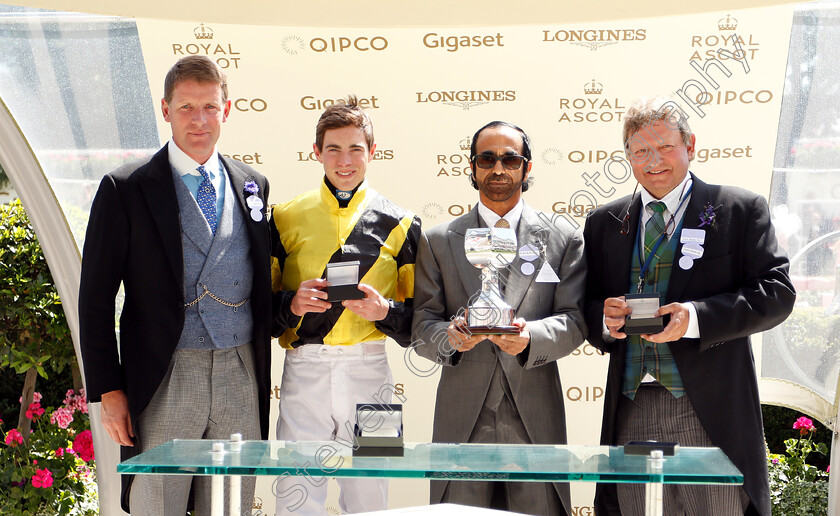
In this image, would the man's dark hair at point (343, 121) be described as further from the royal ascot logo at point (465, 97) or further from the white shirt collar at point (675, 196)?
the royal ascot logo at point (465, 97)

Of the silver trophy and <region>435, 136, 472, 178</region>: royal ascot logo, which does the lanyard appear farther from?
<region>435, 136, 472, 178</region>: royal ascot logo

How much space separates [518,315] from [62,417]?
3962 mm

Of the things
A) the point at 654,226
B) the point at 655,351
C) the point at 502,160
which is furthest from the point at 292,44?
the point at 655,351

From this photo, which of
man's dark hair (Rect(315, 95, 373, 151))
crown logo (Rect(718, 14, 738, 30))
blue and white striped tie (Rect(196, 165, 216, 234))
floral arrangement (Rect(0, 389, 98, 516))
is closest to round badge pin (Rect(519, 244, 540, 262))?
man's dark hair (Rect(315, 95, 373, 151))

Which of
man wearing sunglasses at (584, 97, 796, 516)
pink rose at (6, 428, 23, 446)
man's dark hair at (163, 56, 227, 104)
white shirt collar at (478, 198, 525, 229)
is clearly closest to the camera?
man wearing sunglasses at (584, 97, 796, 516)

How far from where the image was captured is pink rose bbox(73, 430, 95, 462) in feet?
19.7

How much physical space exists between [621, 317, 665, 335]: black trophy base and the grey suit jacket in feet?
1.08

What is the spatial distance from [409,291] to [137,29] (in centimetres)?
258

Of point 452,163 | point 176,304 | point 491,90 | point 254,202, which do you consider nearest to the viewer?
point 176,304

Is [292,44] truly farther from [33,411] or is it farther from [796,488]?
[796,488]

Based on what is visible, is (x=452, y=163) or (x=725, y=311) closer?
(x=725, y=311)

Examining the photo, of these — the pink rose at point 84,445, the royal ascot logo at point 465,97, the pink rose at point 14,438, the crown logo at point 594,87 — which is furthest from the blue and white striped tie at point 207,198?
the pink rose at point 14,438

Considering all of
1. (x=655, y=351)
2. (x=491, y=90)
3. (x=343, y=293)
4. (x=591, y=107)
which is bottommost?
(x=655, y=351)

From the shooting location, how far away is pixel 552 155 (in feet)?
17.2
